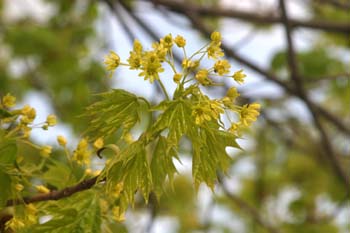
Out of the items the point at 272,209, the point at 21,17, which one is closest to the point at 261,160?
the point at 272,209

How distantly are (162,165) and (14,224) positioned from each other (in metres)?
0.32

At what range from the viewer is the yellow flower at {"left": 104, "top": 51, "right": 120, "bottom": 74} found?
1.25 m

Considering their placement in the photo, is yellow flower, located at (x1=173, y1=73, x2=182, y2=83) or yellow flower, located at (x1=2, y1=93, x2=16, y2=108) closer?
yellow flower, located at (x1=173, y1=73, x2=182, y2=83)

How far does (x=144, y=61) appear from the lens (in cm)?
121

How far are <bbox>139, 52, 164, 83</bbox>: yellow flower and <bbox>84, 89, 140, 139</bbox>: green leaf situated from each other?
0.05 m

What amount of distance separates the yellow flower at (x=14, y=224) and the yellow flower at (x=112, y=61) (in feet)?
1.17

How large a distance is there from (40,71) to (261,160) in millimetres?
1916

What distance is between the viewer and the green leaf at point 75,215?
120cm

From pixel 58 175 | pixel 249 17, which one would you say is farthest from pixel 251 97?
pixel 58 175

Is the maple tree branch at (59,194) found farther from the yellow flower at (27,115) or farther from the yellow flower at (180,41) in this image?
the yellow flower at (180,41)

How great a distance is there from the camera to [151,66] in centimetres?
121

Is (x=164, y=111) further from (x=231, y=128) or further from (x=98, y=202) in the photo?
(x=98, y=202)

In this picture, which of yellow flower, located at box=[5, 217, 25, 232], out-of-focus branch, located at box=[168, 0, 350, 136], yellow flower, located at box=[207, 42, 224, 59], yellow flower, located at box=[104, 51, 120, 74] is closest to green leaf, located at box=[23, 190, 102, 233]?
yellow flower, located at box=[5, 217, 25, 232]

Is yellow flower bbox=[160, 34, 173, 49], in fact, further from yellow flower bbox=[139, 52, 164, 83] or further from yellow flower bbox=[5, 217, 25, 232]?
yellow flower bbox=[5, 217, 25, 232]
